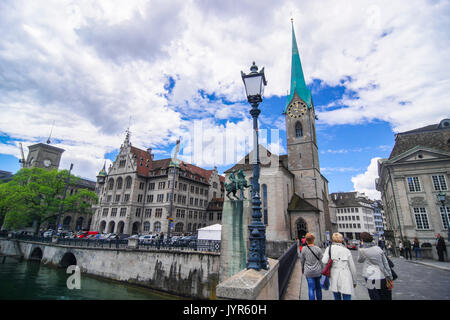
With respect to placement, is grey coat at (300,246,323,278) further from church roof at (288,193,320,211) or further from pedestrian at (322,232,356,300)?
church roof at (288,193,320,211)

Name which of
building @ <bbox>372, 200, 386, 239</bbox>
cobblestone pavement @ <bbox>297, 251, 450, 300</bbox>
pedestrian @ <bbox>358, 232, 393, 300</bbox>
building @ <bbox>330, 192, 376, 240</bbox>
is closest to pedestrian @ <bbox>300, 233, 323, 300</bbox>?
pedestrian @ <bbox>358, 232, 393, 300</bbox>

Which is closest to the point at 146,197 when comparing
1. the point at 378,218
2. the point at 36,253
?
the point at 36,253

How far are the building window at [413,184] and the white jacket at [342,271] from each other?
2907 cm

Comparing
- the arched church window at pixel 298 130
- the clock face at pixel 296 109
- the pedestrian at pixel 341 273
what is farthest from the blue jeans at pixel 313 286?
the clock face at pixel 296 109

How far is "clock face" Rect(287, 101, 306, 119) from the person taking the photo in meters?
40.7

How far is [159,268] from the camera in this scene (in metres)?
20.5

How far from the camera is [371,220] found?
82.8 metres

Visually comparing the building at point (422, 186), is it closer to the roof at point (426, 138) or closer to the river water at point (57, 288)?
the roof at point (426, 138)

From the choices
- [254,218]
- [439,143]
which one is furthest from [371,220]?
[254,218]

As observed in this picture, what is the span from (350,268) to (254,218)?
235cm

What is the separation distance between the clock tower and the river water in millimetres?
53490

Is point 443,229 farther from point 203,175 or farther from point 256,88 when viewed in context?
point 203,175

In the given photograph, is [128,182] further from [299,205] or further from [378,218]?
[378,218]

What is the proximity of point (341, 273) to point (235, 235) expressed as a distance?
5.15 m
